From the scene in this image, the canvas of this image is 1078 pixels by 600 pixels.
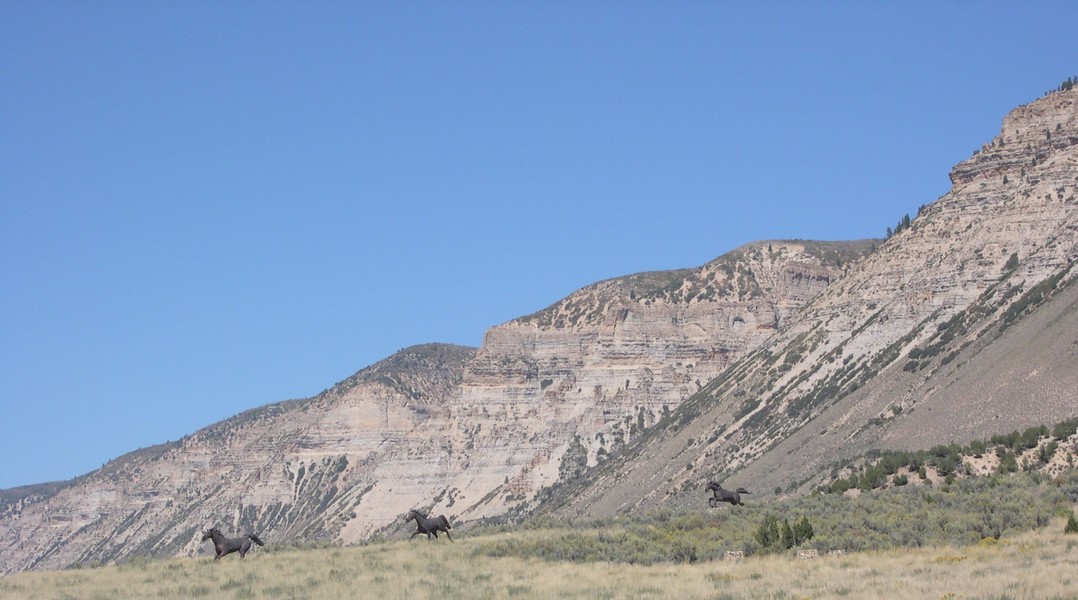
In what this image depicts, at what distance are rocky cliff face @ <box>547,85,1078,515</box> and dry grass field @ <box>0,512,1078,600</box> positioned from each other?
1205 inches

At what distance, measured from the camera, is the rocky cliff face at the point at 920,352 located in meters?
66.2

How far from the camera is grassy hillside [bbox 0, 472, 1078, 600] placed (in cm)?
2675

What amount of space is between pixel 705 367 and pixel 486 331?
32.0 metres

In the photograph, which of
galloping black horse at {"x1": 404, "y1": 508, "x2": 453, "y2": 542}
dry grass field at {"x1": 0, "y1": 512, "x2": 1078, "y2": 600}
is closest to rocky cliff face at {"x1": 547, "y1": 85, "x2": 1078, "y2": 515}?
galloping black horse at {"x1": 404, "y1": 508, "x2": 453, "y2": 542}

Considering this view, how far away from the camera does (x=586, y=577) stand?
100 feet

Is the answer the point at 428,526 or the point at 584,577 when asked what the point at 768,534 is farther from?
the point at 428,526

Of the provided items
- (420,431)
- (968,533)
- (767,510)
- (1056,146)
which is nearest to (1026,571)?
(968,533)

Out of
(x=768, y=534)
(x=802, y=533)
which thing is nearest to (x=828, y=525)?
(x=802, y=533)

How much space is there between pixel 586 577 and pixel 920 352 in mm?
57625

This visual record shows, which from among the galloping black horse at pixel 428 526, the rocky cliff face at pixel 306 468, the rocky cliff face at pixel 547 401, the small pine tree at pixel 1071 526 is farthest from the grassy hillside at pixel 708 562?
the rocky cliff face at pixel 306 468

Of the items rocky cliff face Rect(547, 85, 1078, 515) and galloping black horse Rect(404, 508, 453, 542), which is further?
rocky cliff face Rect(547, 85, 1078, 515)

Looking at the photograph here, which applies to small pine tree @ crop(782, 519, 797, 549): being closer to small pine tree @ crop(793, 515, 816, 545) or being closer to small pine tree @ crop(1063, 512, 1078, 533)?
small pine tree @ crop(793, 515, 816, 545)

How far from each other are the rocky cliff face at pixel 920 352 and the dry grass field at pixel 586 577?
1205 inches

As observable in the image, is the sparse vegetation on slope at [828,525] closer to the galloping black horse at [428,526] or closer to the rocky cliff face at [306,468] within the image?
the galloping black horse at [428,526]
